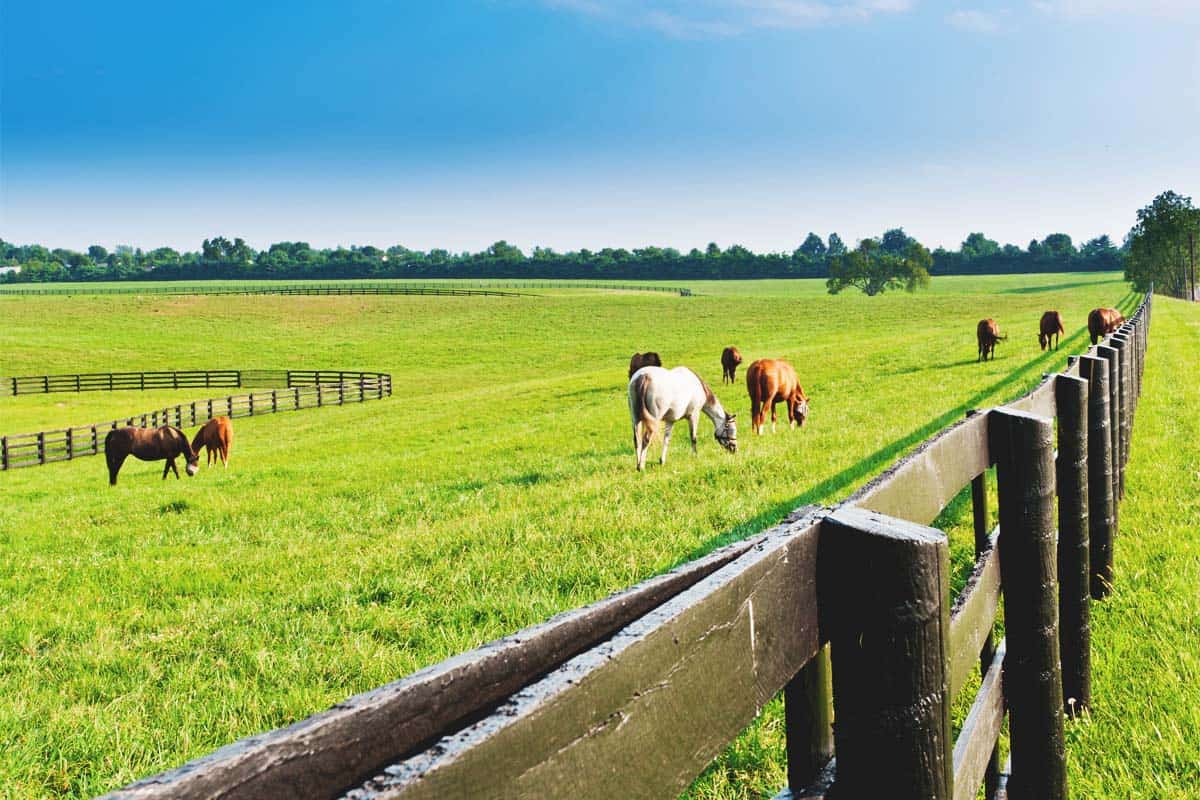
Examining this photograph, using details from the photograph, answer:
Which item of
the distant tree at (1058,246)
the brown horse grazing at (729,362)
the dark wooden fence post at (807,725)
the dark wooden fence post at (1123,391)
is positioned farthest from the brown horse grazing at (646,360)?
the distant tree at (1058,246)

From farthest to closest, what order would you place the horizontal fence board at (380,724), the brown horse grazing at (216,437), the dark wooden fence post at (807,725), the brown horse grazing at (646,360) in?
the brown horse grazing at (646,360), the brown horse grazing at (216,437), the dark wooden fence post at (807,725), the horizontal fence board at (380,724)

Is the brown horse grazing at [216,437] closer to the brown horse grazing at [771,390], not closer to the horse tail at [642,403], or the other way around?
the horse tail at [642,403]

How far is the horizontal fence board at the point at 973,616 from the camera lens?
2305 millimetres

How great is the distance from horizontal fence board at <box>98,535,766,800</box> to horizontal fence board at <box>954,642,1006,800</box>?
52.8 inches

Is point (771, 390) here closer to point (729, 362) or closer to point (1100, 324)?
point (729, 362)

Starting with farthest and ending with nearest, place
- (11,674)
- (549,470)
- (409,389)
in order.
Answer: (409,389) < (549,470) < (11,674)

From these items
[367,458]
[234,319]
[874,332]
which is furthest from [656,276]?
[367,458]

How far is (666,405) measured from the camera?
13.3 metres

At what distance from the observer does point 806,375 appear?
1094 inches

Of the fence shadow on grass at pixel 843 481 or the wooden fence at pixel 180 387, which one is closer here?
the fence shadow on grass at pixel 843 481

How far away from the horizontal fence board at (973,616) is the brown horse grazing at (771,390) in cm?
1281

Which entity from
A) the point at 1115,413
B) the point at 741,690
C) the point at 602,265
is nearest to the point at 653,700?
the point at 741,690

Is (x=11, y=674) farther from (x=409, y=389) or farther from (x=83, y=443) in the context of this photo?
(x=409, y=389)

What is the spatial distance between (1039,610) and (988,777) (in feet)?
2.59
